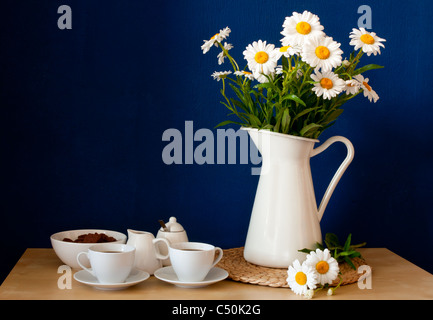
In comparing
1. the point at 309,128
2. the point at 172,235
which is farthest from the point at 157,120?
the point at 309,128

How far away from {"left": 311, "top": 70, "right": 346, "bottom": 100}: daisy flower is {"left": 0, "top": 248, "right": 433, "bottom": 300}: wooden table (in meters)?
0.39

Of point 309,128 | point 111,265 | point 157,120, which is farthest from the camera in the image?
point 157,120

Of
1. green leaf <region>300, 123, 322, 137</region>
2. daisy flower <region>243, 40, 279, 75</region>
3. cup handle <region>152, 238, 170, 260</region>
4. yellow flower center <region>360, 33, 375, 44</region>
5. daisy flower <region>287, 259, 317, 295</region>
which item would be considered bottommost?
daisy flower <region>287, 259, 317, 295</region>

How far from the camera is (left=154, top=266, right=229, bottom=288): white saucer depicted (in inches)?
41.5

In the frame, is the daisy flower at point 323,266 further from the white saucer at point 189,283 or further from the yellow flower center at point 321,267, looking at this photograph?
the white saucer at point 189,283

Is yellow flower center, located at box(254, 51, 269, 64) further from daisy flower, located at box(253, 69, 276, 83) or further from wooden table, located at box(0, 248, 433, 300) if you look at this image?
wooden table, located at box(0, 248, 433, 300)

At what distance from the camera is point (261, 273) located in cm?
114

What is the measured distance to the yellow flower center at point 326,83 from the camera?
42.4 inches

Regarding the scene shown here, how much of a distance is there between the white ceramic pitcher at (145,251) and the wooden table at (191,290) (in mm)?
30

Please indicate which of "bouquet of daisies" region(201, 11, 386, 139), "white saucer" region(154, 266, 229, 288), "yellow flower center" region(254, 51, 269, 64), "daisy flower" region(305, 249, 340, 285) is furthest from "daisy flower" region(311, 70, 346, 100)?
"white saucer" region(154, 266, 229, 288)

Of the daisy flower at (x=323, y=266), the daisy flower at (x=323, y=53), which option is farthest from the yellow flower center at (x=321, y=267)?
the daisy flower at (x=323, y=53)

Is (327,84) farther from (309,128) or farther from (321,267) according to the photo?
(321,267)

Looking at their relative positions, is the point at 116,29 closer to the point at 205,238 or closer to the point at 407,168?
the point at 205,238

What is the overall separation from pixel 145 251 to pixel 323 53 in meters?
0.55
